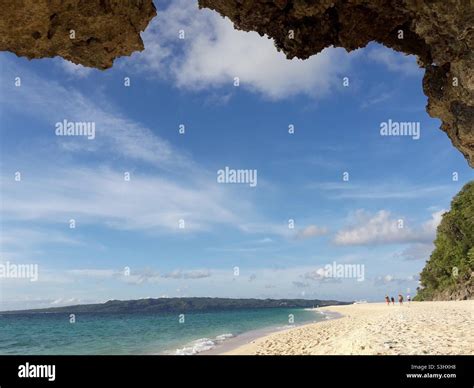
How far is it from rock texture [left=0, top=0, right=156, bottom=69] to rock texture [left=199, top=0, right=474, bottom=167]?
7.50ft

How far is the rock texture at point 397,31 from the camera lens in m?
8.33

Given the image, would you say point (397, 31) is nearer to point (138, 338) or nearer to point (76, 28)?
point (76, 28)

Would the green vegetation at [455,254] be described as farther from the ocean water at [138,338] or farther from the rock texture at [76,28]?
the rock texture at [76,28]

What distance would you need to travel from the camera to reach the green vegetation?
46134 mm

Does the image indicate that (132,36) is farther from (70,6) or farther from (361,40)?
(361,40)

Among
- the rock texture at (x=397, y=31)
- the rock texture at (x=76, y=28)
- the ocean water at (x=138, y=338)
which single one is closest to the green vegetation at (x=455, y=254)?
the ocean water at (x=138, y=338)

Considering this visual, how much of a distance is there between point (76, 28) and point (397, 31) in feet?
27.0

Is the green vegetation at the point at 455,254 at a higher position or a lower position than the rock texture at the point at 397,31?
lower

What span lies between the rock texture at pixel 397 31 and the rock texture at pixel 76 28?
2285mm

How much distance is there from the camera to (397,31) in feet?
33.9

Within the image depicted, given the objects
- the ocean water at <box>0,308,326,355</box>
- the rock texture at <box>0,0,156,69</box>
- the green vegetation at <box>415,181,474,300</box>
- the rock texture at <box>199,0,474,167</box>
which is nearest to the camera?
the rock texture at <box>0,0,156,69</box>

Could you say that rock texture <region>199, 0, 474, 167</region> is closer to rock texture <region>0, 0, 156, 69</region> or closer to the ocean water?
rock texture <region>0, 0, 156, 69</region>

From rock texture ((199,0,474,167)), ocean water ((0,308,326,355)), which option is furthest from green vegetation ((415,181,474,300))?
rock texture ((199,0,474,167))
